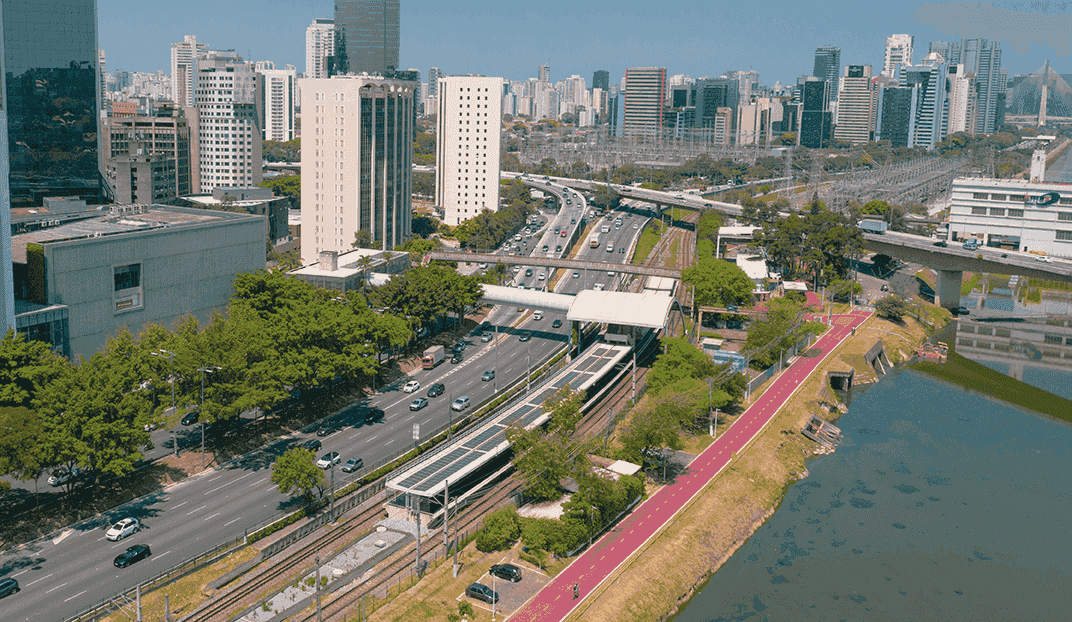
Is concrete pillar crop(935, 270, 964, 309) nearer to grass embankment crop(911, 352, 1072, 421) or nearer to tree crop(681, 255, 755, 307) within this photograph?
grass embankment crop(911, 352, 1072, 421)

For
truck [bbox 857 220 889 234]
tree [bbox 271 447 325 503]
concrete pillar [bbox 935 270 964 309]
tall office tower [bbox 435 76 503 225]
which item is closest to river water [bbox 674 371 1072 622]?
tree [bbox 271 447 325 503]

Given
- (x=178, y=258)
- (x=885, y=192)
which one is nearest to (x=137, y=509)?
(x=178, y=258)

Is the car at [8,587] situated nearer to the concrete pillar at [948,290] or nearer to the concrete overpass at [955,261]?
the concrete overpass at [955,261]

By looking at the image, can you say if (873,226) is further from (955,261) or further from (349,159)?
(349,159)

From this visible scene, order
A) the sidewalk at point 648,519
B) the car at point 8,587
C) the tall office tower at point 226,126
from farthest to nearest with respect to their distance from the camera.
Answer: the tall office tower at point 226,126 → the sidewalk at point 648,519 → the car at point 8,587

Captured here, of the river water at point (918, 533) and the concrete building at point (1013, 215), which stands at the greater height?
the concrete building at point (1013, 215)

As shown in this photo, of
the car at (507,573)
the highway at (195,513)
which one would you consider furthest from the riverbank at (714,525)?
the highway at (195,513)

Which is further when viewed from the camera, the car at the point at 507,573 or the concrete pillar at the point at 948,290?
the concrete pillar at the point at 948,290
